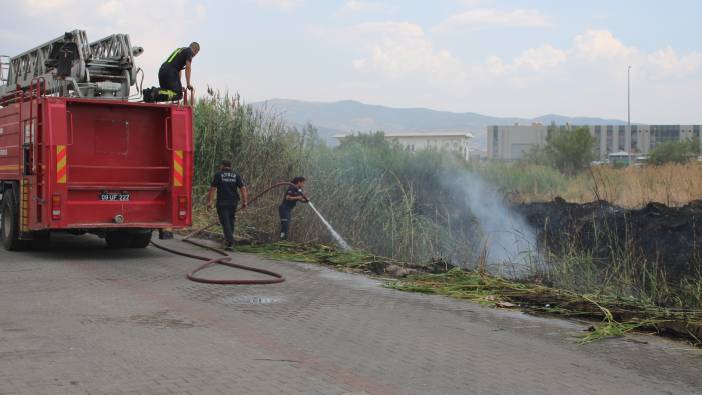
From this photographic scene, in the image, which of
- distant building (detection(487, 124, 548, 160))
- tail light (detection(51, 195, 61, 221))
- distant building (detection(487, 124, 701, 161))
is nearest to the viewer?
tail light (detection(51, 195, 61, 221))

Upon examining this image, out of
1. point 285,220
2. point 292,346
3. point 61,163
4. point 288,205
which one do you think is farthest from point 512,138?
point 292,346

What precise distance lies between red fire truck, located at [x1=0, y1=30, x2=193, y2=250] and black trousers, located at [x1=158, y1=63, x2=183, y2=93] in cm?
41

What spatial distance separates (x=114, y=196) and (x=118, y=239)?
2.01 meters

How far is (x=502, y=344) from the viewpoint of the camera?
23.4 ft

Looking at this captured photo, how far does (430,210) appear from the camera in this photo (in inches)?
885

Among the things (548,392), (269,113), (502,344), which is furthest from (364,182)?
(548,392)

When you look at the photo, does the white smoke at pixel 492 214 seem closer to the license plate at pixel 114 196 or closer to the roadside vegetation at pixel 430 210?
the roadside vegetation at pixel 430 210

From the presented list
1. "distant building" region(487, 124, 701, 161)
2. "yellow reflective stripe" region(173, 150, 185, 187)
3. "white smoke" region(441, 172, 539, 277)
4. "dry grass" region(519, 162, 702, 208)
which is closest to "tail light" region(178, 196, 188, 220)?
"yellow reflective stripe" region(173, 150, 185, 187)

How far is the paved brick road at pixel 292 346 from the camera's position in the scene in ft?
A: 18.4

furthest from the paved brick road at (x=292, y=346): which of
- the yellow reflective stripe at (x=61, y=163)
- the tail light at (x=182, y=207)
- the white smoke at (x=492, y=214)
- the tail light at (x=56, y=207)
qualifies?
the white smoke at (x=492, y=214)

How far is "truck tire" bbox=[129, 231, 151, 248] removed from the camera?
14.0 m

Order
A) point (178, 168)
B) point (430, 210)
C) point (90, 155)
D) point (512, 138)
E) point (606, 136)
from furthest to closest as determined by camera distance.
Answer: point (606, 136), point (512, 138), point (430, 210), point (178, 168), point (90, 155)

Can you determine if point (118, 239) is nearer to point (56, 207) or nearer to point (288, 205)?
point (56, 207)

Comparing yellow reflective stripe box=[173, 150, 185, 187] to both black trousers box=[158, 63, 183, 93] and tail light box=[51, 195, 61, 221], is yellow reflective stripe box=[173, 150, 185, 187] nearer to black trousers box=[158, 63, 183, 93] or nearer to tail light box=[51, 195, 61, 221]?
black trousers box=[158, 63, 183, 93]
